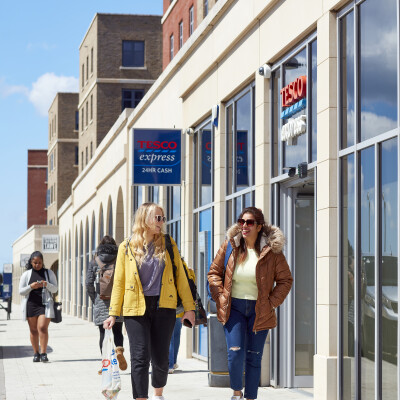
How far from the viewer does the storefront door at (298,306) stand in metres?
11.7

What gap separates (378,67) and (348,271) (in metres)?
2.03

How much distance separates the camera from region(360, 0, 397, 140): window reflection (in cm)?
852

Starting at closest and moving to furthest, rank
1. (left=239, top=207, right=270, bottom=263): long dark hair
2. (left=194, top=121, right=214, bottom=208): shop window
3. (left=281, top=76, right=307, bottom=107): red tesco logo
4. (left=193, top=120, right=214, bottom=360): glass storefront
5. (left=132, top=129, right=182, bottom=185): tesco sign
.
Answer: (left=239, top=207, right=270, bottom=263): long dark hair, (left=281, top=76, right=307, bottom=107): red tesco logo, (left=193, top=120, right=214, bottom=360): glass storefront, (left=194, top=121, right=214, bottom=208): shop window, (left=132, top=129, right=182, bottom=185): tesco sign

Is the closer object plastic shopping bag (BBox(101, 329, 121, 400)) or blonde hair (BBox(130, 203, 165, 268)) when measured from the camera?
blonde hair (BBox(130, 203, 165, 268))

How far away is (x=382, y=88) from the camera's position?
8.75 metres

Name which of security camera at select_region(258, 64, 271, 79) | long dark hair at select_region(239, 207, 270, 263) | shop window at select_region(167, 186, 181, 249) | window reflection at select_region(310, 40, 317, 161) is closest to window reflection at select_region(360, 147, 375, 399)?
long dark hair at select_region(239, 207, 270, 263)

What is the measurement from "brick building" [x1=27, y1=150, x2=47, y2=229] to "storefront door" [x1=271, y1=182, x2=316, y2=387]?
3721 inches

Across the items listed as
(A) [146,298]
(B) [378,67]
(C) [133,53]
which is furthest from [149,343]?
(C) [133,53]

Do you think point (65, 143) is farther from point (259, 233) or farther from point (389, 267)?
point (389, 267)

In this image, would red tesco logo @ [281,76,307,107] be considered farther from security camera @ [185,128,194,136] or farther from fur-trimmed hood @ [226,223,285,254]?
security camera @ [185,128,194,136]

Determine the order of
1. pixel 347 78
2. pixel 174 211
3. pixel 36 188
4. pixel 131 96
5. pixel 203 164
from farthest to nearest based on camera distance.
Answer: pixel 36 188
pixel 131 96
pixel 174 211
pixel 203 164
pixel 347 78

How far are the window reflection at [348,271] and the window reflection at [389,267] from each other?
865 mm

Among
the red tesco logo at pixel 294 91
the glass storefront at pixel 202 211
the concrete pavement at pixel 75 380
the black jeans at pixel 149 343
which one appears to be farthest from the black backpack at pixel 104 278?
the black jeans at pixel 149 343

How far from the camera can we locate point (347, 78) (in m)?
9.71
